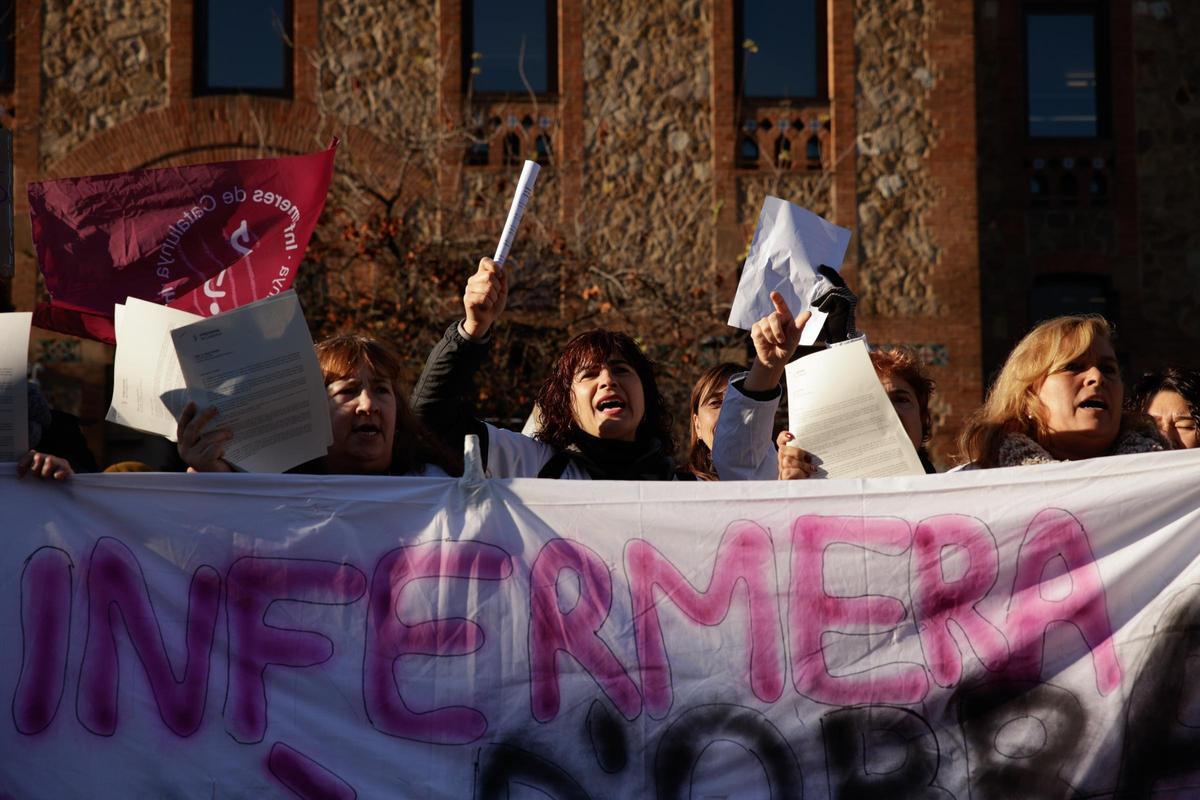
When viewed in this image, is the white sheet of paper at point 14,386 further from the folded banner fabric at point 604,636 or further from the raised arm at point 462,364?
the raised arm at point 462,364

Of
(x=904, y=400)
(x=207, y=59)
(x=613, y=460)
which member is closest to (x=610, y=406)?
(x=613, y=460)

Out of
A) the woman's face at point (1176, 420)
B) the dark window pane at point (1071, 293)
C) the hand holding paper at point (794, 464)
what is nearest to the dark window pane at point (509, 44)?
the dark window pane at point (1071, 293)

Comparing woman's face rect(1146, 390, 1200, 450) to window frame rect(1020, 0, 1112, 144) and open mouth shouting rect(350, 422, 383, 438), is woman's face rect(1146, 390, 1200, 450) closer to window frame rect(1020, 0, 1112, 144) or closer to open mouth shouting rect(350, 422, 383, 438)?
open mouth shouting rect(350, 422, 383, 438)

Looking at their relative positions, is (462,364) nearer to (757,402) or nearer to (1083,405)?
(757,402)

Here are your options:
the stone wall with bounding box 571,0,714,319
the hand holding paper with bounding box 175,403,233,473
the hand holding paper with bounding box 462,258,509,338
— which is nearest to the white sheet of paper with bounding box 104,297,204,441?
the hand holding paper with bounding box 175,403,233,473

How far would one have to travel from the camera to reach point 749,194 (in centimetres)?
1448

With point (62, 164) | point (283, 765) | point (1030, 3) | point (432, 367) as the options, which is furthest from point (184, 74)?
point (283, 765)

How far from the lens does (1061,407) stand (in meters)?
4.62

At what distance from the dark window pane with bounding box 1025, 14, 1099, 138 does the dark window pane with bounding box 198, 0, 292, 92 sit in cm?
800

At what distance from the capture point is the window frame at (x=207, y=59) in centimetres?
1435

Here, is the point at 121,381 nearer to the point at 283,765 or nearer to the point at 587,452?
the point at 283,765

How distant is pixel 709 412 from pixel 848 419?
1.20 metres

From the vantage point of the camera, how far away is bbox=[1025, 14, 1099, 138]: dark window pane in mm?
16859

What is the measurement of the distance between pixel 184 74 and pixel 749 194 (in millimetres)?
5322
